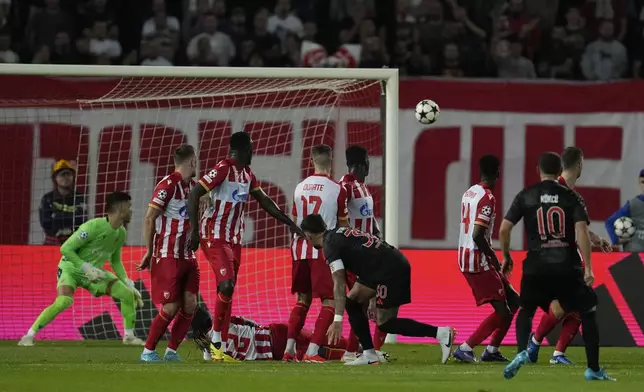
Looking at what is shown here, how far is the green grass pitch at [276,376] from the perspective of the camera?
924 cm

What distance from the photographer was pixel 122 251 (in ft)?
53.0

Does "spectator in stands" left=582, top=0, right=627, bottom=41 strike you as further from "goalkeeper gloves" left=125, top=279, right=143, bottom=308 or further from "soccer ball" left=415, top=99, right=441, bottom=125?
"goalkeeper gloves" left=125, top=279, right=143, bottom=308

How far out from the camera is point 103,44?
19828mm

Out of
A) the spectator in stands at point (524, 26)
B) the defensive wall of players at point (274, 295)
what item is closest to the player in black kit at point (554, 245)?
the defensive wall of players at point (274, 295)

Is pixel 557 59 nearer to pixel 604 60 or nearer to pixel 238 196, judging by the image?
pixel 604 60

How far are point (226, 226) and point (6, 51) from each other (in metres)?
8.32

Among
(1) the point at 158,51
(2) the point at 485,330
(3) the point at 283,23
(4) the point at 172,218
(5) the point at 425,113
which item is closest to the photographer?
(4) the point at 172,218

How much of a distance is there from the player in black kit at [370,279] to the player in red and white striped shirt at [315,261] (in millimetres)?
688

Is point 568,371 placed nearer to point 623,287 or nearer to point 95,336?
point 623,287

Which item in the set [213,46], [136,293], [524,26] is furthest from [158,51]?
[136,293]

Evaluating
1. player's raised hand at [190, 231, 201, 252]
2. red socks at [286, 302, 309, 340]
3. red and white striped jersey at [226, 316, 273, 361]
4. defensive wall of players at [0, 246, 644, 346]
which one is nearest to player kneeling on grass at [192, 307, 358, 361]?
red and white striped jersey at [226, 316, 273, 361]

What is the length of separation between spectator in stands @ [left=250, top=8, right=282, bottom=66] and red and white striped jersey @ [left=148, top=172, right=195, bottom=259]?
7.62m

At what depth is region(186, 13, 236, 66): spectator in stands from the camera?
19.7 meters

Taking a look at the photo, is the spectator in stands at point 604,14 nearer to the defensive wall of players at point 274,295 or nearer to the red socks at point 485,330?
the defensive wall of players at point 274,295
